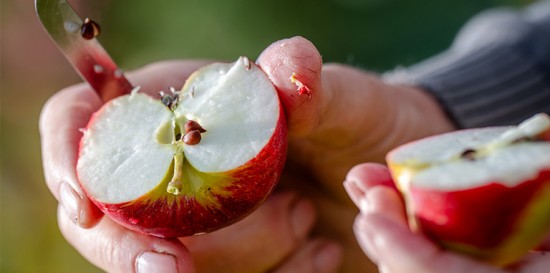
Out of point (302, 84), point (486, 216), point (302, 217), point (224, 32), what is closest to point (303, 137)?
point (302, 217)

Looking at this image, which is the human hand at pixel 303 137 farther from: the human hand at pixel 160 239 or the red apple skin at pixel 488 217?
the red apple skin at pixel 488 217

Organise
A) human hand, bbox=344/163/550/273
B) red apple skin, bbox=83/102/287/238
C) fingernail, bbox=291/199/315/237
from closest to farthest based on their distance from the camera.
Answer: human hand, bbox=344/163/550/273
red apple skin, bbox=83/102/287/238
fingernail, bbox=291/199/315/237

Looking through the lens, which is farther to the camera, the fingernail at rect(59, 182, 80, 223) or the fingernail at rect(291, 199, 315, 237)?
the fingernail at rect(291, 199, 315, 237)

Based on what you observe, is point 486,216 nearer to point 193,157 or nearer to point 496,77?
point 193,157

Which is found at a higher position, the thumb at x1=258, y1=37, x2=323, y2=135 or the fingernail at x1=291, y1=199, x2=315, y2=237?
the thumb at x1=258, y1=37, x2=323, y2=135

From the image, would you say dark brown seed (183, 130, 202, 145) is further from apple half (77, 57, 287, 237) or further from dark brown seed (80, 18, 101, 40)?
dark brown seed (80, 18, 101, 40)

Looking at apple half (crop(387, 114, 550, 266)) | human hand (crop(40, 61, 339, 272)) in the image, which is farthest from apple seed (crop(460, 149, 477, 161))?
human hand (crop(40, 61, 339, 272))

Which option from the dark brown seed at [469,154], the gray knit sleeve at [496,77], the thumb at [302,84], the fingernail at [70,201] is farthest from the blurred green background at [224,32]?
the dark brown seed at [469,154]

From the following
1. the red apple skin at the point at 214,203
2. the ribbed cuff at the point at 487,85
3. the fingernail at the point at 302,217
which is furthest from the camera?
the ribbed cuff at the point at 487,85
